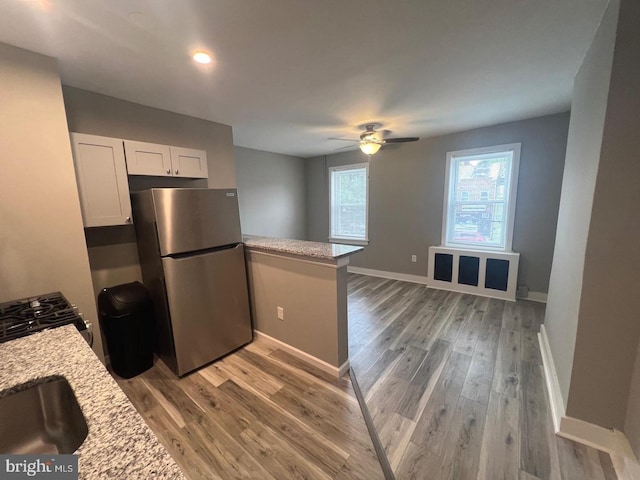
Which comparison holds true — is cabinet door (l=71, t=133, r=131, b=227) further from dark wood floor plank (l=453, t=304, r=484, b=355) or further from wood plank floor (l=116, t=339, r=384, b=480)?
dark wood floor plank (l=453, t=304, r=484, b=355)

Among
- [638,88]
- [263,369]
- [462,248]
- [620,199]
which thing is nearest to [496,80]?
[638,88]

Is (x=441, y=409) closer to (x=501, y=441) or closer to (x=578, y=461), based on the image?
(x=501, y=441)

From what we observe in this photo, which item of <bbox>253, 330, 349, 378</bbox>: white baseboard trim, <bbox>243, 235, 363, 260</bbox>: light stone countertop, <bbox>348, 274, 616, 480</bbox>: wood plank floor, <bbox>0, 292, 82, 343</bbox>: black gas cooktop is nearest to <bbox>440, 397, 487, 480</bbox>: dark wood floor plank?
<bbox>348, 274, 616, 480</bbox>: wood plank floor


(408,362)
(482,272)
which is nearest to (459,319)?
(482,272)

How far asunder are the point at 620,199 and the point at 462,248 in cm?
279

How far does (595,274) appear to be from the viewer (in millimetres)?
1428

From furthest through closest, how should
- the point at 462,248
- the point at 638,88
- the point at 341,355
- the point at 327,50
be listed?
the point at 462,248
the point at 341,355
the point at 327,50
the point at 638,88

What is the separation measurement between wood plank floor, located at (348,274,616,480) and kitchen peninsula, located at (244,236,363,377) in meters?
0.39

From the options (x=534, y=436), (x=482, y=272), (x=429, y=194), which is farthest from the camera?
(x=429, y=194)

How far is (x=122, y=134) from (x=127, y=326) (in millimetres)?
1701

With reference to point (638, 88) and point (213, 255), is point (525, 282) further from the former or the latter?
point (213, 255)

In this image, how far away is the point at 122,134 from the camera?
2.36m

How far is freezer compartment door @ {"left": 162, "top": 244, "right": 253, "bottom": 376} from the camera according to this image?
215cm

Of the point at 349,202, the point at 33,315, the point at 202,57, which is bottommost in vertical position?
the point at 33,315
